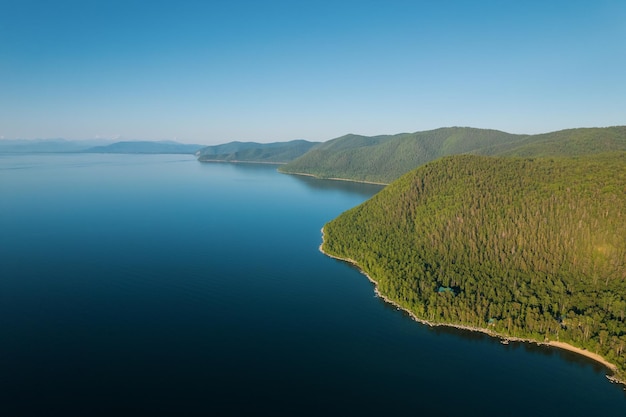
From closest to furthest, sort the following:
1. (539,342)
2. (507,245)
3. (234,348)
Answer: (234,348)
(539,342)
(507,245)

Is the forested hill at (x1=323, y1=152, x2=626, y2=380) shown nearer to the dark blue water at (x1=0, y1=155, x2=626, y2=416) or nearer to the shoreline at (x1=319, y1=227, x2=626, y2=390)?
the shoreline at (x1=319, y1=227, x2=626, y2=390)

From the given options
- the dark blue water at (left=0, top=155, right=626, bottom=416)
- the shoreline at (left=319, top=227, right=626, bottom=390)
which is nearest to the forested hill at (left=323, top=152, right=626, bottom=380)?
the shoreline at (left=319, top=227, right=626, bottom=390)

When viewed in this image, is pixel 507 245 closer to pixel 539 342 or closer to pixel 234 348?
pixel 539 342

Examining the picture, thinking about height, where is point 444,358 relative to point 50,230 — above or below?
below

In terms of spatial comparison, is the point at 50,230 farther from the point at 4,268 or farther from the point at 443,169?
the point at 443,169

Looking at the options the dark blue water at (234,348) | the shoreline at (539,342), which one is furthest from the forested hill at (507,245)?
the dark blue water at (234,348)

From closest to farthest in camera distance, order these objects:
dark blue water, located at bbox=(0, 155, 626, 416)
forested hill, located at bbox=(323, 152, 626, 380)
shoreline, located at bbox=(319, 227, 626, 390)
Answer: dark blue water, located at bbox=(0, 155, 626, 416), shoreline, located at bbox=(319, 227, 626, 390), forested hill, located at bbox=(323, 152, 626, 380)

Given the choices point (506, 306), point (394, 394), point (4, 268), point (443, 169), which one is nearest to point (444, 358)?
point (394, 394)

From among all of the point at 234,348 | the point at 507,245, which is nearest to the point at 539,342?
the point at 507,245

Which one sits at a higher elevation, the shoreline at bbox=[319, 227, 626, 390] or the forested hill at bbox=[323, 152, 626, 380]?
the forested hill at bbox=[323, 152, 626, 380]
